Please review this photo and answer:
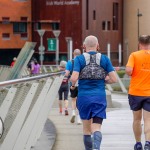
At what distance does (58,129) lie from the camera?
14.1 metres

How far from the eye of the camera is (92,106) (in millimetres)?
8523

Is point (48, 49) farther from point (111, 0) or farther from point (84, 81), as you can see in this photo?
point (84, 81)

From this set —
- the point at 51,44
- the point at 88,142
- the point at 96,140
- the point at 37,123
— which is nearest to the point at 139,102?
the point at 88,142

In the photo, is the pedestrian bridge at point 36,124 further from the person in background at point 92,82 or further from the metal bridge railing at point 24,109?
the person in background at point 92,82

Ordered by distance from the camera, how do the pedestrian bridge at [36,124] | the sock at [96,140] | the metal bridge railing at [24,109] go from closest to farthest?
the metal bridge railing at [24,109] < the pedestrian bridge at [36,124] < the sock at [96,140]

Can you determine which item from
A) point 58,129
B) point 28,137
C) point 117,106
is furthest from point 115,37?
point 28,137

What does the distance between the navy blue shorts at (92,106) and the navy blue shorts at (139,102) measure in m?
1.00

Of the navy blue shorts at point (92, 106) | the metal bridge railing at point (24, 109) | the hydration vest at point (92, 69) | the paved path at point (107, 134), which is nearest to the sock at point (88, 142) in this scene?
the navy blue shorts at point (92, 106)

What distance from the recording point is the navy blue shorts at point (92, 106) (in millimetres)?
8492

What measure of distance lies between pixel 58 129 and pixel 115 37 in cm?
7355

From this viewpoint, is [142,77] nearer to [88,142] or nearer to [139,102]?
[139,102]

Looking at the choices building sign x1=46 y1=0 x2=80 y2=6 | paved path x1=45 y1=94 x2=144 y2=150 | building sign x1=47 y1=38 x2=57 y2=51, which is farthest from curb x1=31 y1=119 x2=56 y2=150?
building sign x1=46 y1=0 x2=80 y2=6

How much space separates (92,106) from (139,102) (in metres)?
1.14

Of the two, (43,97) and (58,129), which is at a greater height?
(43,97)
